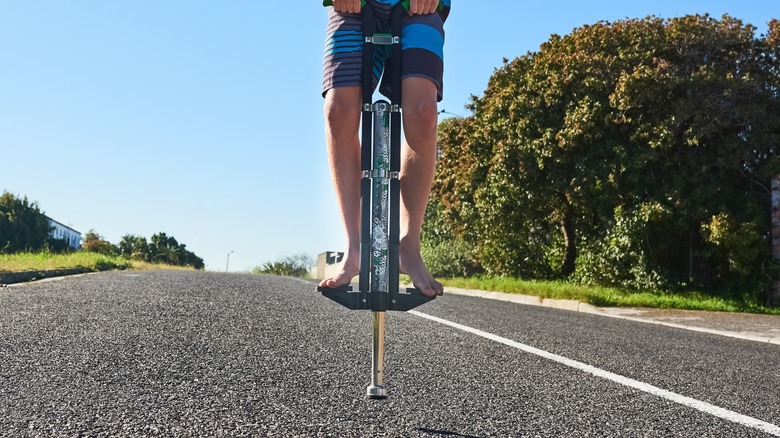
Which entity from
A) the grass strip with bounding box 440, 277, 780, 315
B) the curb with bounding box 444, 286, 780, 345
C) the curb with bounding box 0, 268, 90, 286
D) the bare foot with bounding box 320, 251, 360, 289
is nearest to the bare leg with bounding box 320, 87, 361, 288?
the bare foot with bounding box 320, 251, 360, 289

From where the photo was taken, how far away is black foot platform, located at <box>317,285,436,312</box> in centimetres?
258

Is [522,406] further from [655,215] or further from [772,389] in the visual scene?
[655,215]

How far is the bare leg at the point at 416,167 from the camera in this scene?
272cm

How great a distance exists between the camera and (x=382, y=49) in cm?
279

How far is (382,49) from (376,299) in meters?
1.03

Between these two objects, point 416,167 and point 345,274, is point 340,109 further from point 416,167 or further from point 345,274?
point 345,274

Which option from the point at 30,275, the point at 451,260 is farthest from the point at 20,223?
the point at 30,275

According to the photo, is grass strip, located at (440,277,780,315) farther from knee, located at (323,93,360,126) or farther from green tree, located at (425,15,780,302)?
knee, located at (323,93,360,126)

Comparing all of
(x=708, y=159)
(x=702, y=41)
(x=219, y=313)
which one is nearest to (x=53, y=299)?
(x=219, y=313)

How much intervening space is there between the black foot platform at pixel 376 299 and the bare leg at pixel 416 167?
0.06 meters

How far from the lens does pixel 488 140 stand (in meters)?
21.4

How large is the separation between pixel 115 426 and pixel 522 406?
70.5 inches

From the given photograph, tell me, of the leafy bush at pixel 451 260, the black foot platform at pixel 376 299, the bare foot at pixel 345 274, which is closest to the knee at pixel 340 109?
the bare foot at pixel 345 274

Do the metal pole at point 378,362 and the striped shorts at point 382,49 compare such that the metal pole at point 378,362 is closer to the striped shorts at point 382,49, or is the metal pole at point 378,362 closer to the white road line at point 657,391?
the striped shorts at point 382,49
